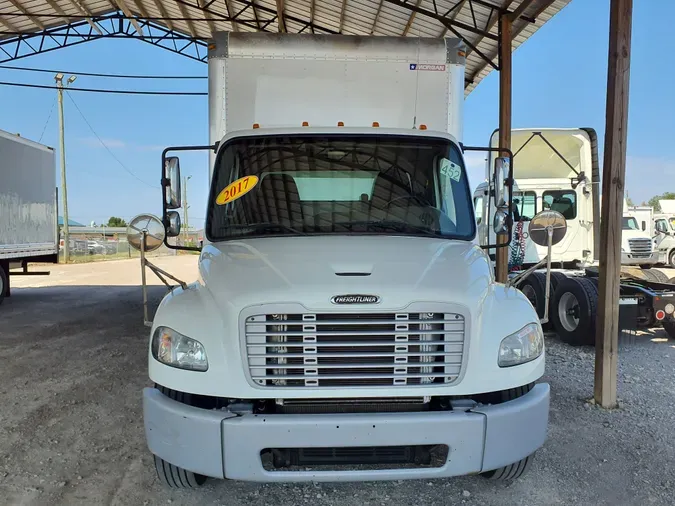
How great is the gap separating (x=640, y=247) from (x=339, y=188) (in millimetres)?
14187

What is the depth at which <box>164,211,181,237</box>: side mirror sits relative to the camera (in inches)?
165

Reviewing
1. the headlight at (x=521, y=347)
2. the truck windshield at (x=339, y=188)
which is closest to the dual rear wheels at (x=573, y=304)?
the truck windshield at (x=339, y=188)

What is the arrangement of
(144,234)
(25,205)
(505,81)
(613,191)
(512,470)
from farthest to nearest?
1. (25,205)
2. (505,81)
3. (613,191)
4. (144,234)
5. (512,470)

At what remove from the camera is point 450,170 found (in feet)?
13.2

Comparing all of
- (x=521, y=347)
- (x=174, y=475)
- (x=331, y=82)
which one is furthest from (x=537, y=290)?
(x=174, y=475)

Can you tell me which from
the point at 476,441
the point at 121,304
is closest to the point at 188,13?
the point at 121,304

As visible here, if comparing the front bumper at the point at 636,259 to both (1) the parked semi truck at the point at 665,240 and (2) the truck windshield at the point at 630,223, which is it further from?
(1) the parked semi truck at the point at 665,240

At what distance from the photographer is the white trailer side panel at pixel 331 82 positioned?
192 inches

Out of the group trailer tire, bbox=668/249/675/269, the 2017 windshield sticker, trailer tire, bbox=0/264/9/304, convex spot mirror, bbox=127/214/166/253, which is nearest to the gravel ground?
convex spot mirror, bbox=127/214/166/253

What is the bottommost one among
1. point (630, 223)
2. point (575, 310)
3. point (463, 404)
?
point (575, 310)

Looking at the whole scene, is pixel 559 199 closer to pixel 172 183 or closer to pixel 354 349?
pixel 172 183

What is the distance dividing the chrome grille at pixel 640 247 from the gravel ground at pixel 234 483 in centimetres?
833

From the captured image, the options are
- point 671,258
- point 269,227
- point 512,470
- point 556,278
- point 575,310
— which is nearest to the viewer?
point 512,470

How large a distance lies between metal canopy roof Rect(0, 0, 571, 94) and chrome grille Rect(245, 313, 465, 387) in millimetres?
7510
